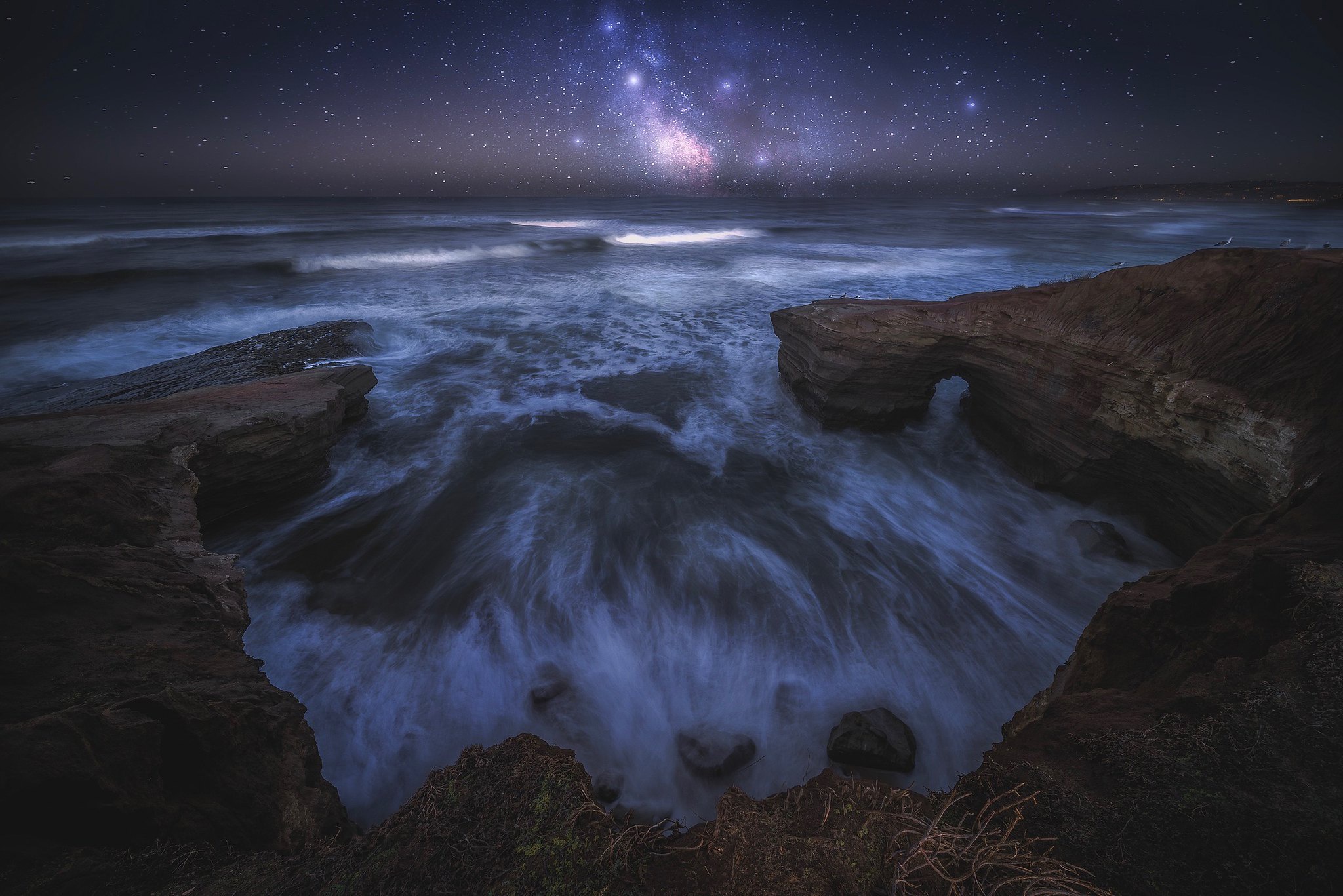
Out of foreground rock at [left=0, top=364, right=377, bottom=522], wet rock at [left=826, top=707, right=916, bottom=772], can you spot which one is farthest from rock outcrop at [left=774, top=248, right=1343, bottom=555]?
foreground rock at [left=0, top=364, right=377, bottom=522]

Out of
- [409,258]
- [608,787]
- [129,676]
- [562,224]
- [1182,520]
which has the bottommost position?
[608,787]

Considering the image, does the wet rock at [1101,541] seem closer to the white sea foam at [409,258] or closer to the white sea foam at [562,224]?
the white sea foam at [409,258]

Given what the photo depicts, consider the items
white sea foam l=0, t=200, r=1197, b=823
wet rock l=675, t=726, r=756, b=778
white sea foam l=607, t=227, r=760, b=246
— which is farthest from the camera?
white sea foam l=607, t=227, r=760, b=246

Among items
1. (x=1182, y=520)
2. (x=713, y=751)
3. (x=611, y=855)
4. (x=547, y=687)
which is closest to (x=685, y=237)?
(x=1182, y=520)

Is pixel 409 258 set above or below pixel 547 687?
above

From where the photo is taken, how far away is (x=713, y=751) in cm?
357

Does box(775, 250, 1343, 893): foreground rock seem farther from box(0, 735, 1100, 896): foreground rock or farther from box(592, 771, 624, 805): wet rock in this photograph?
box(592, 771, 624, 805): wet rock

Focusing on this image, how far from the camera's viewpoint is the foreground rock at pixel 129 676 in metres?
1.72

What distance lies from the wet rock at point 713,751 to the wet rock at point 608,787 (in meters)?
0.50

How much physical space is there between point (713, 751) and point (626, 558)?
248cm

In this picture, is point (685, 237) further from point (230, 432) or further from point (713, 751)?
point (713, 751)

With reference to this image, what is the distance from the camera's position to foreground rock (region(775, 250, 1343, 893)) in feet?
5.19

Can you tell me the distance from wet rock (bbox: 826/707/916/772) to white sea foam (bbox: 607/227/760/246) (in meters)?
31.0

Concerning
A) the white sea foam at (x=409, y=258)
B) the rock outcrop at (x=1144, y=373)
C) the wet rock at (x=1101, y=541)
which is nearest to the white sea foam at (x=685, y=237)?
the white sea foam at (x=409, y=258)
